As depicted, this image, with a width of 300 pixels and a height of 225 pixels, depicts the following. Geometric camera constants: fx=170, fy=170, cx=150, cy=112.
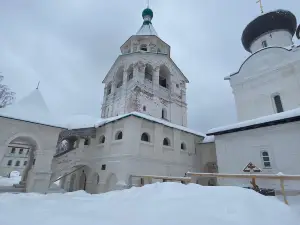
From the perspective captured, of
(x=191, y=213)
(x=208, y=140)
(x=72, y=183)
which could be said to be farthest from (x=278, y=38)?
(x=72, y=183)

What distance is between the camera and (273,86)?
14195mm

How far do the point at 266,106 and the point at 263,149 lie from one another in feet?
19.1

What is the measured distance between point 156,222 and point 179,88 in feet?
76.8

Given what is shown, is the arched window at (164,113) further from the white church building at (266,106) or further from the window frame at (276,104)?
the window frame at (276,104)

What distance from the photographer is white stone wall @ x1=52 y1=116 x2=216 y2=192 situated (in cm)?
1277

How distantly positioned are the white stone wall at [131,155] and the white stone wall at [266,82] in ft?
19.8

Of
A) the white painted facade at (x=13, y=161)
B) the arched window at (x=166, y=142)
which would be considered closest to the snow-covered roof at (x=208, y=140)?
the arched window at (x=166, y=142)

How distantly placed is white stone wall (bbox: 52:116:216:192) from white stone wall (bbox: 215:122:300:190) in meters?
4.46

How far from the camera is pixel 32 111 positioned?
13.4 meters

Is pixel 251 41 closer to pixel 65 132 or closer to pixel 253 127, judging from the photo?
pixel 253 127

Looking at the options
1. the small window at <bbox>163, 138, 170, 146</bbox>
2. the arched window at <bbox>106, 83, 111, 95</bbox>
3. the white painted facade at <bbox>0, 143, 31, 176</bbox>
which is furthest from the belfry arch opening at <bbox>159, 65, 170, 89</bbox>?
the white painted facade at <bbox>0, 143, 31, 176</bbox>

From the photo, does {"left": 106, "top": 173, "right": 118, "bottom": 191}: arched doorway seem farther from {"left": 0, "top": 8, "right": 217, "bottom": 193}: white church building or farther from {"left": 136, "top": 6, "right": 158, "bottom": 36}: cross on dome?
{"left": 136, "top": 6, "right": 158, "bottom": 36}: cross on dome

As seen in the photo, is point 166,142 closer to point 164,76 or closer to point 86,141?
point 86,141

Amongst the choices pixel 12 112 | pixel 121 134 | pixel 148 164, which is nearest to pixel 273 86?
pixel 148 164
